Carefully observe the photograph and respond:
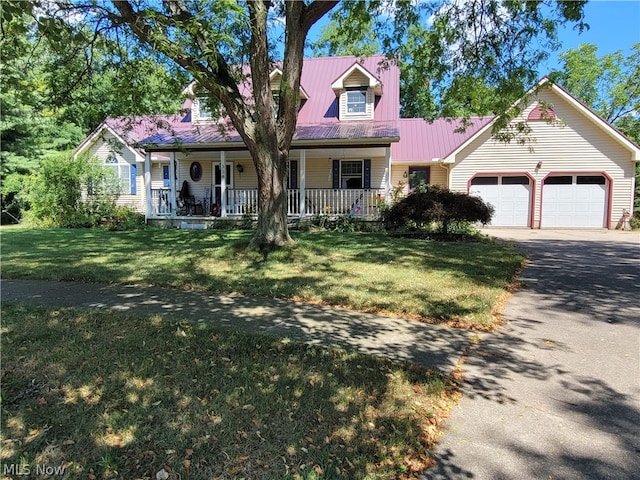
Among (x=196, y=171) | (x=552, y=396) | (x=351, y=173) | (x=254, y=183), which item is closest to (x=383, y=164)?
(x=351, y=173)

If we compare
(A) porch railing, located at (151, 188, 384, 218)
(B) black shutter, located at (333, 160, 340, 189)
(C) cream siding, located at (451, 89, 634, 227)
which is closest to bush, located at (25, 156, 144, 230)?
(A) porch railing, located at (151, 188, 384, 218)

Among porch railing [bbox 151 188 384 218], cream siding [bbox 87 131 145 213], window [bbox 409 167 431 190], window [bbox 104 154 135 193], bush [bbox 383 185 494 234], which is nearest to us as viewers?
bush [bbox 383 185 494 234]

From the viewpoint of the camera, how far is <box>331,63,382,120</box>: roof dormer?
17669 millimetres

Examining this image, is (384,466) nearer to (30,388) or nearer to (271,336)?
(271,336)

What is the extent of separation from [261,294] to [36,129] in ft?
78.8

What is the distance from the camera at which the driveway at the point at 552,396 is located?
252 cm

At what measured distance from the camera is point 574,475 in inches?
95.0

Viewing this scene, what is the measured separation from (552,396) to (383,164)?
52.6 feet

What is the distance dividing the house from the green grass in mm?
6192

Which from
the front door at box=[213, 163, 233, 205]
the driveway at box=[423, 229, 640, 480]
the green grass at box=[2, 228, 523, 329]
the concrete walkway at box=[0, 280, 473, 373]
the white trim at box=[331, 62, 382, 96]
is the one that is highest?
the white trim at box=[331, 62, 382, 96]

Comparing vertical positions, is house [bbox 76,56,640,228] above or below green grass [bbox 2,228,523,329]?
above

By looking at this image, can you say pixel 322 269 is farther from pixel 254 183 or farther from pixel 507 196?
pixel 507 196

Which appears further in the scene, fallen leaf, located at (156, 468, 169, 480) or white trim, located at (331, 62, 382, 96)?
white trim, located at (331, 62, 382, 96)

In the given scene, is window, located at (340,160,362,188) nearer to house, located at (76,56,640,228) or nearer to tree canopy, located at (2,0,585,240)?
house, located at (76,56,640,228)
